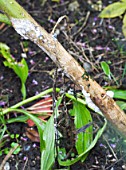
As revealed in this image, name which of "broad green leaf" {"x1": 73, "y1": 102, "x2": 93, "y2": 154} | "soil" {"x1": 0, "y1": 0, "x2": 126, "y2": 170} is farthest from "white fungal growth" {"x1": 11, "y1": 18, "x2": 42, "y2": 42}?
"broad green leaf" {"x1": 73, "y1": 102, "x2": 93, "y2": 154}

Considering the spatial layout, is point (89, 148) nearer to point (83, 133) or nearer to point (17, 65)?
point (83, 133)

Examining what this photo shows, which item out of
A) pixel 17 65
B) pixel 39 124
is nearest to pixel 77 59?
pixel 17 65

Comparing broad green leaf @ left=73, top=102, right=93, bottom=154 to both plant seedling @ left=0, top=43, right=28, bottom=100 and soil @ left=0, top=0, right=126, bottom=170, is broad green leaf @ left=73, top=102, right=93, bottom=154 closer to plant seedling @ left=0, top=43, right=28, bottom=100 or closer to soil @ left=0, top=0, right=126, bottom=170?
soil @ left=0, top=0, right=126, bottom=170

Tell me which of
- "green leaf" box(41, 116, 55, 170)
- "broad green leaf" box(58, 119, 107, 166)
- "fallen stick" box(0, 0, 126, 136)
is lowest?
"broad green leaf" box(58, 119, 107, 166)

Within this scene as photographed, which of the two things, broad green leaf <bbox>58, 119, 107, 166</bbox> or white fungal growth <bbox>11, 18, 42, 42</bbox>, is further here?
broad green leaf <bbox>58, 119, 107, 166</bbox>

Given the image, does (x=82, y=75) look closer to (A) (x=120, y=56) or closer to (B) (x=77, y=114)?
(B) (x=77, y=114)

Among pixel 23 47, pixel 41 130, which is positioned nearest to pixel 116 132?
pixel 41 130

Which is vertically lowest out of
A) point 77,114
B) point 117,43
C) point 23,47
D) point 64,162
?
point 64,162
